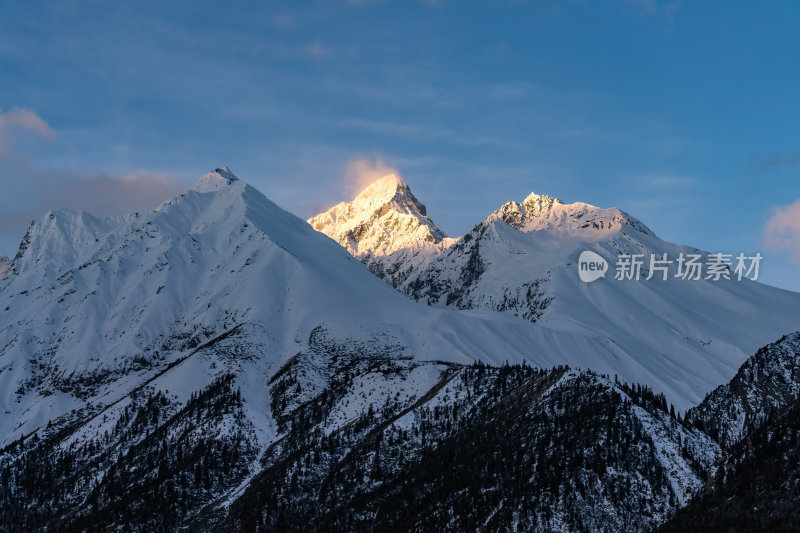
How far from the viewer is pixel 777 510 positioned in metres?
140

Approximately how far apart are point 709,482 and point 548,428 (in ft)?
125

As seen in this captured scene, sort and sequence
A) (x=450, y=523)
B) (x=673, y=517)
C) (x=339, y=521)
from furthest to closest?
(x=339, y=521) < (x=450, y=523) < (x=673, y=517)

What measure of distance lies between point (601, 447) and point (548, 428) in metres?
16.7

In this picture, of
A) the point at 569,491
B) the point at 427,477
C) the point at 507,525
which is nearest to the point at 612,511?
the point at 569,491

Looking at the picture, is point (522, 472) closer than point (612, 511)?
No

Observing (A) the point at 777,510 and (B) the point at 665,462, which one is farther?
(B) the point at 665,462

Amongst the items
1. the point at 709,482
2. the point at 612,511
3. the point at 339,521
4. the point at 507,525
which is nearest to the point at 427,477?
the point at 339,521

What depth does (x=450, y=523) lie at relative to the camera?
176m

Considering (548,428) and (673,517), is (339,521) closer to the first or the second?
(548,428)

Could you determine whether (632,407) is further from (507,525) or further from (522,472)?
(507,525)

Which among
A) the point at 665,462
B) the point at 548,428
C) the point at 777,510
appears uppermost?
the point at 548,428

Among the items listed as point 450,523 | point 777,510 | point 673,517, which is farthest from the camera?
point 450,523

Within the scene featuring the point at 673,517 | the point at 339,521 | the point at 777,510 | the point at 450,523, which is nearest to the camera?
the point at 777,510

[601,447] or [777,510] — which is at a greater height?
[601,447]
